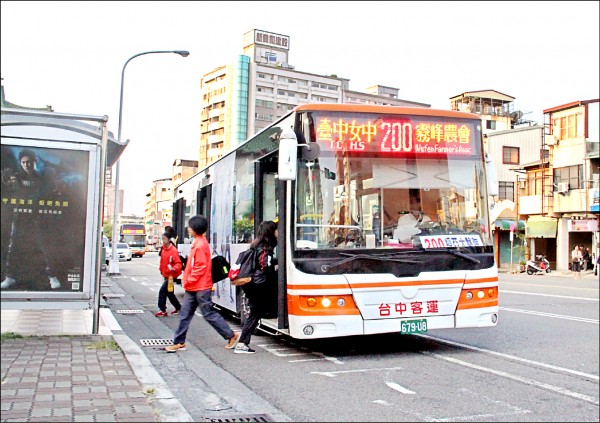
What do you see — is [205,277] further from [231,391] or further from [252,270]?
[231,391]

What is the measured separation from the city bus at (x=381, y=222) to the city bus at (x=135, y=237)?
51378 millimetres

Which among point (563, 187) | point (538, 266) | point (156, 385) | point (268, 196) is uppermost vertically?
point (563, 187)

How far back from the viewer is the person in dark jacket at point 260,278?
25.7 ft

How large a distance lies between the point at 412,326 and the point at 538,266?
28982 millimetres

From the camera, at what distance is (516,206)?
41875mm

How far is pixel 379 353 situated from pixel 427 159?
2685 millimetres

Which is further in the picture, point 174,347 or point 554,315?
point 554,315

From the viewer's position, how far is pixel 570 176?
3609 centimetres

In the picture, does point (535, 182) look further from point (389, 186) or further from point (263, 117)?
point (263, 117)

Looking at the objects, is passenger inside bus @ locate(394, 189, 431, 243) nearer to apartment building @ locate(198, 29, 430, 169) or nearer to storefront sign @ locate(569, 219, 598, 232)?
storefront sign @ locate(569, 219, 598, 232)

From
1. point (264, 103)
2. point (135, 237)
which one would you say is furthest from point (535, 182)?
point (264, 103)

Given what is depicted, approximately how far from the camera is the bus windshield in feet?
23.8

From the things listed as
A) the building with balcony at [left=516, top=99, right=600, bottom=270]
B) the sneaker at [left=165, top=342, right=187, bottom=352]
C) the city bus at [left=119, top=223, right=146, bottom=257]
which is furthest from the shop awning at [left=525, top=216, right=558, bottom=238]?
the city bus at [left=119, top=223, right=146, bottom=257]

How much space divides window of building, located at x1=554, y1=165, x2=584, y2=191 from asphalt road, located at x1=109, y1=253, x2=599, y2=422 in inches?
1081
